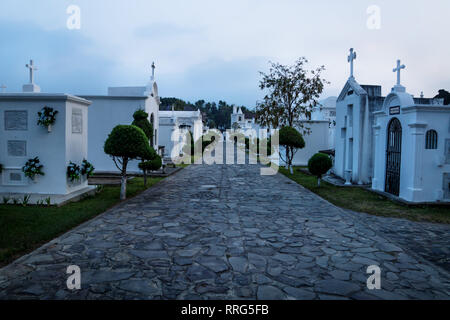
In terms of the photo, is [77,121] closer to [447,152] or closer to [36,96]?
[36,96]

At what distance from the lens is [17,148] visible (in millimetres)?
9797

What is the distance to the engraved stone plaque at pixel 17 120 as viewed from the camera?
9766 mm

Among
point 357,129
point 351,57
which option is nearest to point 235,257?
point 357,129

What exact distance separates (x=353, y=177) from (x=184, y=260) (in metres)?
10.7

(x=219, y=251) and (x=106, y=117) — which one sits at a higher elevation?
(x=106, y=117)

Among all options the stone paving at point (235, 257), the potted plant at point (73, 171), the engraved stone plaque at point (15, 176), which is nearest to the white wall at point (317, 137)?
the stone paving at point (235, 257)

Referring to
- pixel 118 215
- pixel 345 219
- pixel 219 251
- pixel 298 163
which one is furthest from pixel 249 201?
pixel 298 163

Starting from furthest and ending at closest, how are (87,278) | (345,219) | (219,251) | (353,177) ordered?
(353,177)
(345,219)
(219,251)
(87,278)

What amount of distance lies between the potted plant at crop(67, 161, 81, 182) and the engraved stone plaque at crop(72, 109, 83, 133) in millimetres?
1001

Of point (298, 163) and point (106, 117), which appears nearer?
point (106, 117)

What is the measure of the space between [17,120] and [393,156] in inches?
435

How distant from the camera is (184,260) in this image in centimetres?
515
